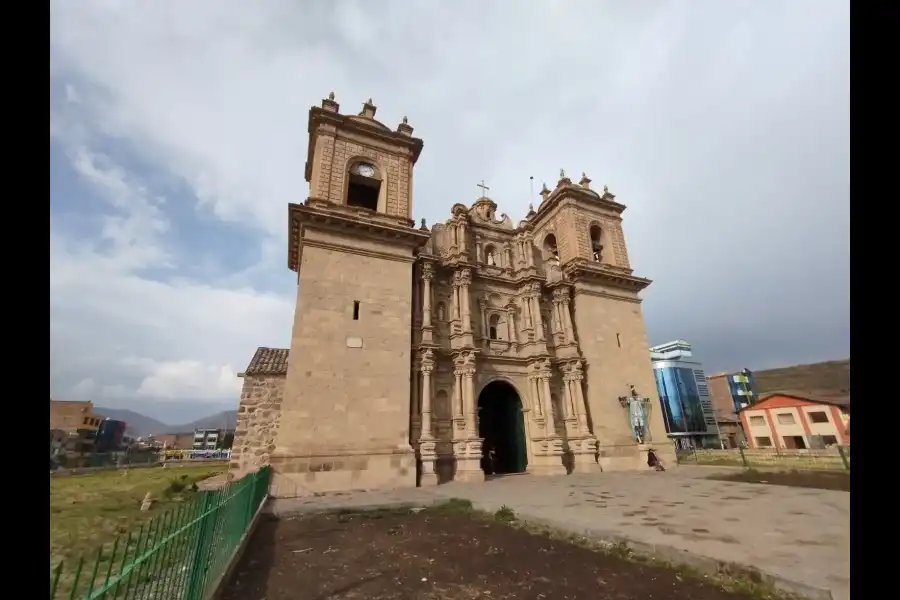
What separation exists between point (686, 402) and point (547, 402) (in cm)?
5234

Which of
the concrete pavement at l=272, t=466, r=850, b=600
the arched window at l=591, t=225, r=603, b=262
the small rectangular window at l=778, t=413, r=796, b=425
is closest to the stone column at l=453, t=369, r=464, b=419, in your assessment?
the concrete pavement at l=272, t=466, r=850, b=600

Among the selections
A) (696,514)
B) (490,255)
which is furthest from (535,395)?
(696,514)

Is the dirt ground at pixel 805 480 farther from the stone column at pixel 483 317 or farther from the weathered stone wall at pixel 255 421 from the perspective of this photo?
the weathered stone wall at pixel 255 421

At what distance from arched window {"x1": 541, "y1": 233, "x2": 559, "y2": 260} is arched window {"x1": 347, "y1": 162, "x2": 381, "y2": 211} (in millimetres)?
11012

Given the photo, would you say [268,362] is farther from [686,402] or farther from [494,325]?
[686,402]

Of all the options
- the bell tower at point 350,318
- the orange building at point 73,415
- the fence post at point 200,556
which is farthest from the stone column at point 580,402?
the orange building at point 73,415

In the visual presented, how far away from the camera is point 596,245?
83.3 feet

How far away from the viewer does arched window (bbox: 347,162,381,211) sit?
19.5 metres

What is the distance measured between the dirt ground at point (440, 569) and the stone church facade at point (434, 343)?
22.0ft

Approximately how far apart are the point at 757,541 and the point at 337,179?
18357 millimetres

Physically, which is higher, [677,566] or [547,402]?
[547,402]

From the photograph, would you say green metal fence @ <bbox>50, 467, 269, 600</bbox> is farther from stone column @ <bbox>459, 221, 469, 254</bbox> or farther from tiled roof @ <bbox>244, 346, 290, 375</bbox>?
stone column @ <bbox>459, 221, 469, 254</bbox>
